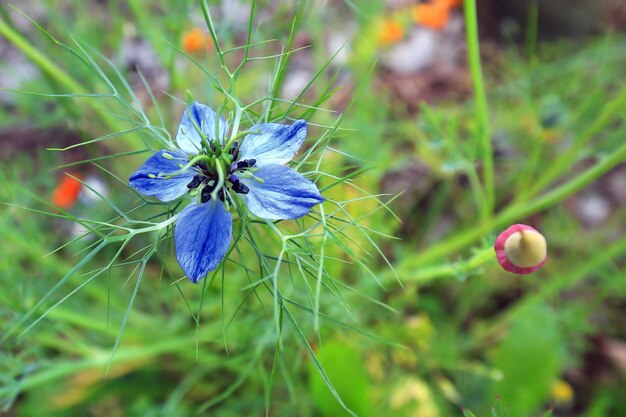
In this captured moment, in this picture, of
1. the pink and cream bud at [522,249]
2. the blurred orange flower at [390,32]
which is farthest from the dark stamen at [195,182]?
the blurred orange flower at [390,32]

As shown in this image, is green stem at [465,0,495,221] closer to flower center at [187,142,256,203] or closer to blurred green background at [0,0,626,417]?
blurred green background at [0,0,626,417]

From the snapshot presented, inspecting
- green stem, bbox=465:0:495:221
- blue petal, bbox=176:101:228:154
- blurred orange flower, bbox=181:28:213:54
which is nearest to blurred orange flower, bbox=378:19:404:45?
blurred orange flower, bbox=181:28:213:54

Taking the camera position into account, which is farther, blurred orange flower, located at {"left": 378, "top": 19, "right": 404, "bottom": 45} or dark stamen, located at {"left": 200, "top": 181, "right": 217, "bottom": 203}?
blurred orange flower, located at {"left": 378, "top": 19, "right": 404, "bottom": 45}

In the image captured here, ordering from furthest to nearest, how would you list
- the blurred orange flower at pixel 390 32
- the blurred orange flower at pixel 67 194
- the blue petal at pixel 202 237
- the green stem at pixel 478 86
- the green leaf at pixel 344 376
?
the blurred orange flower at pixel 390 32
the blurred orange flower at pixel 67 194
the green leaf at pixel 344 376
the green stem at pixel 478 86
the blue petal at pixel 202 237

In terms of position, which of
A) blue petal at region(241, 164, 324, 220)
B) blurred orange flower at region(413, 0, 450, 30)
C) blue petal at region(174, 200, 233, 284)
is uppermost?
blue petal at region(241, 164, 324, 220)

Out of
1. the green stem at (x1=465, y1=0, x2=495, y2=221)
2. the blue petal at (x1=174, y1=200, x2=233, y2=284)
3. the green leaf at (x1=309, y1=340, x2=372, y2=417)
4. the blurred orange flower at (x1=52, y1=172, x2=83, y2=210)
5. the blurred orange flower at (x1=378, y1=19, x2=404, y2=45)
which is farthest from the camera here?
the blurred orange flower at (x1=378, y1=19, x2=404, y2=45)

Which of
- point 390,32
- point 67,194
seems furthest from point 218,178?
point 390,32

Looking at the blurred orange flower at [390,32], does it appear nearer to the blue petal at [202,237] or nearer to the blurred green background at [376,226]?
the blurred green background at [376,226]

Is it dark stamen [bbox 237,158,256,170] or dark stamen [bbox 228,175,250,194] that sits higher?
dark stamen [bbox 237,158,256,170]
